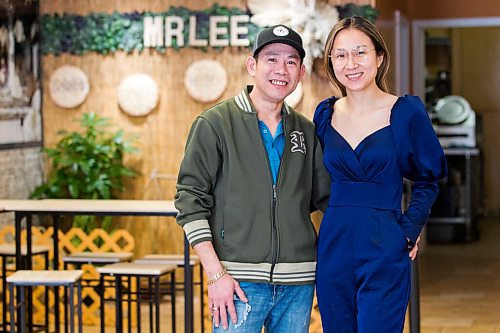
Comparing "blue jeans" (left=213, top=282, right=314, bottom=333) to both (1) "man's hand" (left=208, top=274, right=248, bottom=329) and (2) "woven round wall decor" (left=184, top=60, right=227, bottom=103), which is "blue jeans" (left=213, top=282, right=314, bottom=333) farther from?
(2) "woven round wall decor" (left=184, top=60, right=227, bottom=103)

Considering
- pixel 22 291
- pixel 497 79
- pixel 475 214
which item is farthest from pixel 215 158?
pixel 497 79

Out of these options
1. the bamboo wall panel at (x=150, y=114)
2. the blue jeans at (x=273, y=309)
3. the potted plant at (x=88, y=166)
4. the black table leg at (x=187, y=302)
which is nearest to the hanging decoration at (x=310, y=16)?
the bamboo wall panel at (x=150, y=114)

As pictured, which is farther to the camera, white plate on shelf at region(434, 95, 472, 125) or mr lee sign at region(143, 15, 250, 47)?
white plate on shelf at region(434, 95, 472, 125)

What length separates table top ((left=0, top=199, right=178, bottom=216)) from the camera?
505 centimetres

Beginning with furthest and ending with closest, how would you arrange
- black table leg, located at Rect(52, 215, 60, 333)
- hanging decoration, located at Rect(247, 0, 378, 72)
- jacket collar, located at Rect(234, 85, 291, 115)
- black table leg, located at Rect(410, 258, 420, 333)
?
hanging decoration, located at Rect(247, 0, 378, 72) → black table leg, located at Rect(52, 215, 60, 333) → black table leg, located at Rect(410, 258, 420, 333) → jacket collar, located at Rect(234, 85, 291, 115)

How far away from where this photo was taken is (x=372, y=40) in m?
2.91

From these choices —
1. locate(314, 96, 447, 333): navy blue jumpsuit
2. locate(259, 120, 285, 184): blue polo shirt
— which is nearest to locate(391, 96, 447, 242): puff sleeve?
locate(314, 96, 447, 333): navy blue jumpsuit

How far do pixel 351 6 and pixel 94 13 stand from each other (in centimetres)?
179

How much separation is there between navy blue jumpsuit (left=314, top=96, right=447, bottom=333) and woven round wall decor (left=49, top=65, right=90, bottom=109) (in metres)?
4.68

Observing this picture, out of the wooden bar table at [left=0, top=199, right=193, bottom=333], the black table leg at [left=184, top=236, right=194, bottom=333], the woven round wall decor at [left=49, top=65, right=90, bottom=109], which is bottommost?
the black table leg at [left=184, top=236, right=194, bottom=333]

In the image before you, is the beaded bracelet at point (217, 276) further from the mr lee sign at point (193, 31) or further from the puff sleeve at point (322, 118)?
the mr lee sign at point (193, 31)

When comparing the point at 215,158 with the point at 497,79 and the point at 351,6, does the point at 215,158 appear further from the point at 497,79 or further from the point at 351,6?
the point at 497,79

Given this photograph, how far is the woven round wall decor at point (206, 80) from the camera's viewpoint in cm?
712

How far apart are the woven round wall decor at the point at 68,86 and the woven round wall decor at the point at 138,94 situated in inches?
11.0
